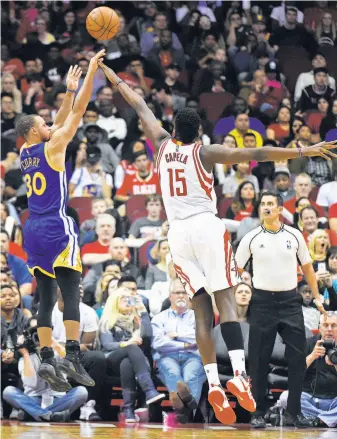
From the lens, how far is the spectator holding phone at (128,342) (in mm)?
12375

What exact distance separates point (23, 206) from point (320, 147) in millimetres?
8135

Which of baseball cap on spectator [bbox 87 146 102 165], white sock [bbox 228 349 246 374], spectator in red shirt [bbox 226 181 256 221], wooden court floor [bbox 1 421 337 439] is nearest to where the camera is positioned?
white sock [bbox 228 349 246 374]

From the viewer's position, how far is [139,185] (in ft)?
53.5

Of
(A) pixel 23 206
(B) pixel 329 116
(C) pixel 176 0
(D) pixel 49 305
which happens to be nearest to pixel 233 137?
(B) pixel 329 116

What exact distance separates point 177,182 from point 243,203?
19.7 ft

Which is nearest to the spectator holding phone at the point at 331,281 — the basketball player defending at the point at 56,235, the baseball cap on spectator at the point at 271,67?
the basketball player defending at the point at 56,235

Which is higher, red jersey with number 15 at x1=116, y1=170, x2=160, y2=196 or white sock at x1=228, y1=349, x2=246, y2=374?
red jersey with number 15 at x1=116, y1=170, x2=160, y2=196

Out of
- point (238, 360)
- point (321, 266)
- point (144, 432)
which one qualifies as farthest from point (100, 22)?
point (321, 266)

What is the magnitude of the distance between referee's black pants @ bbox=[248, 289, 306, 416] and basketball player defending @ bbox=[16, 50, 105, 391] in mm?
2643

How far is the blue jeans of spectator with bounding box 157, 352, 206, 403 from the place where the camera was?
40.3ft

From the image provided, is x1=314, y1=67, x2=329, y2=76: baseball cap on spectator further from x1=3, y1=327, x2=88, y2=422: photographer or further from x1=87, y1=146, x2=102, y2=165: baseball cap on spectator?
x1=3, y1=327, x2=88, y2=422: photographer

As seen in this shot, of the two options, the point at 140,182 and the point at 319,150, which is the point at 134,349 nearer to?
the point at 140,182

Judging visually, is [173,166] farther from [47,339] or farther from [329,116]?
[329,116]

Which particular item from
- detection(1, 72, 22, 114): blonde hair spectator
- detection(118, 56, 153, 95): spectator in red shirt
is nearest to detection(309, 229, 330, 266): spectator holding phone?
detection(118, 56, 153, 95): spectator in red shirt
